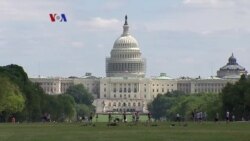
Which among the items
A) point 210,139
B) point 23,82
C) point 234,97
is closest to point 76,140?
point 210,139

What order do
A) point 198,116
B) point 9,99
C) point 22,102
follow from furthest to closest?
point 22,102 → point 9,99 → point 198,116

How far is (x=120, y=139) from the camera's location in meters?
50.2

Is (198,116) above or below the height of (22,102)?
below

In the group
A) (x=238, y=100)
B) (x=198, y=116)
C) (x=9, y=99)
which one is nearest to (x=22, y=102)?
(x=9, y=99)

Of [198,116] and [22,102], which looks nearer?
[198,116]

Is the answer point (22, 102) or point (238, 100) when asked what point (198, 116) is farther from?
point (22, 102)

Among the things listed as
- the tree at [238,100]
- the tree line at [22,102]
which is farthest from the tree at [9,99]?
the tree at [238,100]

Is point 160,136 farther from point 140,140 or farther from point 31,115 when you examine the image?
point 31,115

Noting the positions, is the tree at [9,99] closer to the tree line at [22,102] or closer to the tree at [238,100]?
the tree line at [22,102]

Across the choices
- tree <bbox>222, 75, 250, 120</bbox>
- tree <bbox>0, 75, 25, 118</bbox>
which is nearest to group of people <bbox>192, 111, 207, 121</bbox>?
tree <bbox>222, 75, 250, 120</bbox>

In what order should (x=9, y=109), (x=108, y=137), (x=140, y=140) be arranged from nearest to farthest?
1. (x=140, y=140)
2. (x=108, y=137)
3. (x=9, y=109)

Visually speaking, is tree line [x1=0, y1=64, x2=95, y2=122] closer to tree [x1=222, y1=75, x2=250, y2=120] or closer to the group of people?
the group of people

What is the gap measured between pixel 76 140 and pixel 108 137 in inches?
142

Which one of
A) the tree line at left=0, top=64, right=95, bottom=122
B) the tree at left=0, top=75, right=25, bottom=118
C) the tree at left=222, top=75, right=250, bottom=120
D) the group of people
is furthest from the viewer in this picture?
the tree at left=222, top=75, right=250, bottom=120
